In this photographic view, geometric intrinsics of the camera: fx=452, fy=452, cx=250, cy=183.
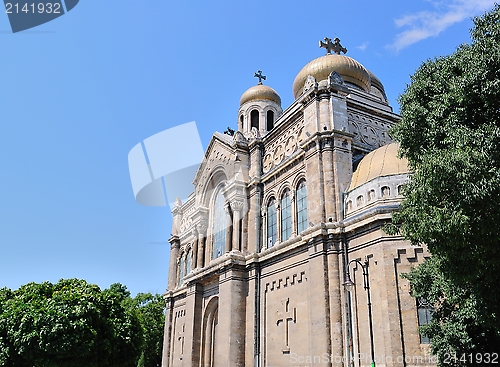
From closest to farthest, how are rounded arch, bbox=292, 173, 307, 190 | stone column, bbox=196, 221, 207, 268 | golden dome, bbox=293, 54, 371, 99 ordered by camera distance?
rounded arch, bbox=292, 173, 307, 190
golden dome, bbox=293, 54, 371, 99
stone column, bbox=196, 221, 207, 268

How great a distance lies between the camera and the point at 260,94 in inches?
1380

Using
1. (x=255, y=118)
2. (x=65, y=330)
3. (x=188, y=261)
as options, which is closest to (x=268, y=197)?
(x=255, y=118)

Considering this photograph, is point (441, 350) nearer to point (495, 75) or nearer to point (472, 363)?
point (472, 363)

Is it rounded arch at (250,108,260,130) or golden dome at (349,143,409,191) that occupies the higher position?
rounded arch at (250,108,260,130)

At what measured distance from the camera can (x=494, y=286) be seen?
11.7 m

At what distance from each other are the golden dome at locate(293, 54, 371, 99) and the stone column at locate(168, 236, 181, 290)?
55.3 ft

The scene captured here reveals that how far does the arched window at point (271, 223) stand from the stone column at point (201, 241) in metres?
6.85

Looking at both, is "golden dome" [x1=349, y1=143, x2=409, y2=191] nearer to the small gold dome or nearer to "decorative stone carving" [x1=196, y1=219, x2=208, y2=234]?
"decorative stone carving" [x1=196, y1=219, x2=208, y2=234]

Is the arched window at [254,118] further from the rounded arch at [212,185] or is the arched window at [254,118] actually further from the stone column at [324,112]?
the stone column at [324,112]

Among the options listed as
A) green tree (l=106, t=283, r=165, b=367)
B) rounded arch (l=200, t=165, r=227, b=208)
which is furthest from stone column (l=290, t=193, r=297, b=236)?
green tree (l=106, t=283, r=165, b=367)

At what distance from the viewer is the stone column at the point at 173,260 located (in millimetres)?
36500

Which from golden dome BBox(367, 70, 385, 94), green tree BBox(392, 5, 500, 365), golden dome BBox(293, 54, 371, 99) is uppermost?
golden dome BBox(367, 70, 385, 94)

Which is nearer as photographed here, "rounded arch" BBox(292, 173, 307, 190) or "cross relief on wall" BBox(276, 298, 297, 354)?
"cross relief on wall" BBox(276, 298, 297, 354)

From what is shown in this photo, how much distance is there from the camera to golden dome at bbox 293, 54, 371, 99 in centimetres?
2758
